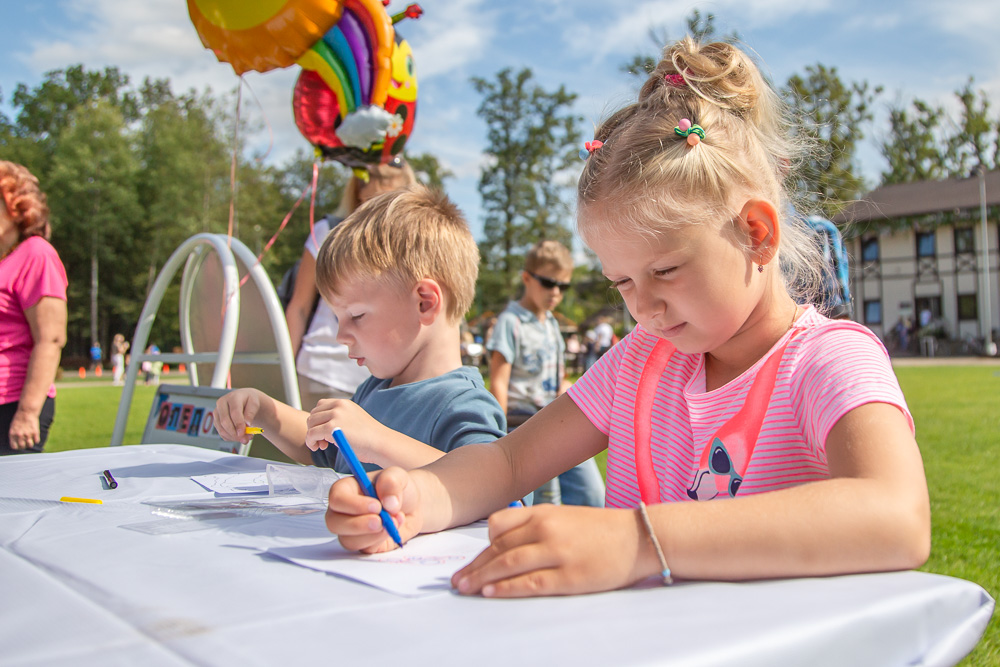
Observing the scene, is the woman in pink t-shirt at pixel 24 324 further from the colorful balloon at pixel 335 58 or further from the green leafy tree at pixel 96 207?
the green leafy tree at pixel 96 207

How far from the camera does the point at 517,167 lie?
35.9m

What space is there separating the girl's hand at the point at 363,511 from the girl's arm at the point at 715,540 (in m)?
0.18

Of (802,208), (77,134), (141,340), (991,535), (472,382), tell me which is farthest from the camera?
(77,134)

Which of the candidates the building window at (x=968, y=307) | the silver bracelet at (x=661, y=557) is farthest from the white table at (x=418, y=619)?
the building window at (x=968, y=307)

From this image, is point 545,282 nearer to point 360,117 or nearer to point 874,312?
point 360,117

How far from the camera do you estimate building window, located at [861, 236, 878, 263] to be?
3278 cm

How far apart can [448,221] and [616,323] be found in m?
33.7

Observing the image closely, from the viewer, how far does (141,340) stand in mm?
2895

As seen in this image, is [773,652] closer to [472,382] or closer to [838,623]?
[838,623]

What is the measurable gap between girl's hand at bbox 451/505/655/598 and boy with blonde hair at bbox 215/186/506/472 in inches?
32.8

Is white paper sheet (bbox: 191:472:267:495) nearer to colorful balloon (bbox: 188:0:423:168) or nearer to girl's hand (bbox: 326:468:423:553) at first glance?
girl's hand (bbox: 326:468:423:553)

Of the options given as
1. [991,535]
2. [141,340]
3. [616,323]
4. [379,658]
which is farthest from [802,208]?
[616,323]

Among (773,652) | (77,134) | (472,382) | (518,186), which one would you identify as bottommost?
(773,652)

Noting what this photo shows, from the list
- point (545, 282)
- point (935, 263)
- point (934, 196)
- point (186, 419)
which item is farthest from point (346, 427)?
point (934, 196)
